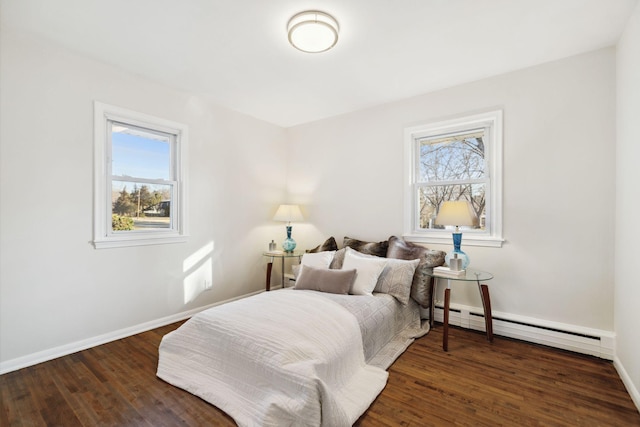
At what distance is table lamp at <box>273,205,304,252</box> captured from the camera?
409 cm

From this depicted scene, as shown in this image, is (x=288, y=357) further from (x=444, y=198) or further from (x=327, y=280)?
(x=444, y=198)

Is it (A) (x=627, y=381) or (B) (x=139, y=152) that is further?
(B) (x=139, y=152)

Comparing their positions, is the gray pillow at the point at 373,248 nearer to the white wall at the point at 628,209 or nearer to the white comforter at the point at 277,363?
the white comforter at the point at 277,363

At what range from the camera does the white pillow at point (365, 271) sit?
110 inches

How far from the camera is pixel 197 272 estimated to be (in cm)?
349

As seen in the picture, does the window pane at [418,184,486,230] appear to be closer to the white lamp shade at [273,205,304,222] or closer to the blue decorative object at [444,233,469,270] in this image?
the blue decorative object at [444,233,469,270]

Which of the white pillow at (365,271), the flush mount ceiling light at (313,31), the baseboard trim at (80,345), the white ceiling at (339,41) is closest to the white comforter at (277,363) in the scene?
the white pillow at (365,271)

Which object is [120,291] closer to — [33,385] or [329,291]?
[33,385]

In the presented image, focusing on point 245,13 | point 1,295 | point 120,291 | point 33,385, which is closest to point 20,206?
point 1,295

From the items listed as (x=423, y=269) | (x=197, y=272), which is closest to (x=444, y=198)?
(x=423, y=269)

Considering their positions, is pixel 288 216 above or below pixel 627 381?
above

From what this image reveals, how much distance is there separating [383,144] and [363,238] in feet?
3.85

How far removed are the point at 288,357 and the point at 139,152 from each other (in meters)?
2.59

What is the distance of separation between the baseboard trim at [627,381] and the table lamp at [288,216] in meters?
3.22
